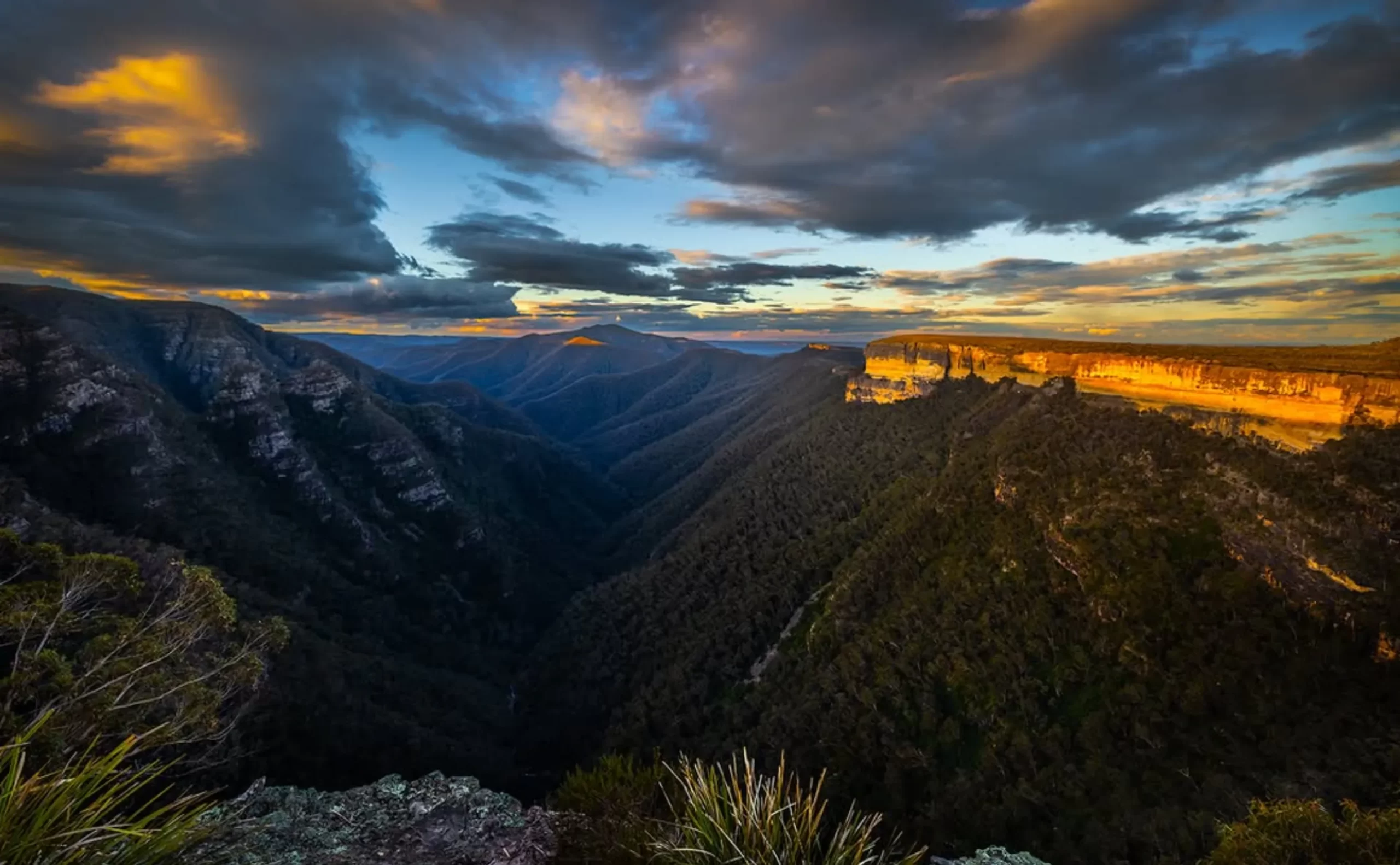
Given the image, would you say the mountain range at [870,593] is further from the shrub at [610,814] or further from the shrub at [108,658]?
the shrub at [108,658]

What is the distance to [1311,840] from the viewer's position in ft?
39.4

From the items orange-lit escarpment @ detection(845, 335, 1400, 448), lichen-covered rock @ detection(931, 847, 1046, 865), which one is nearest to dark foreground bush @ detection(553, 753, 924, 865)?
lichen-covered rock @ detection(931, 847, 1046, 865)

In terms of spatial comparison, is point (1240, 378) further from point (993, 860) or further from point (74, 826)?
point (74, 826)

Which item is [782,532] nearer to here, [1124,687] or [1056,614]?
[1056,614]

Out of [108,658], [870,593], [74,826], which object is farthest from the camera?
[870,593]

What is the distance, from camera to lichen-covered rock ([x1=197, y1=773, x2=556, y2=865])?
13094 millimetres

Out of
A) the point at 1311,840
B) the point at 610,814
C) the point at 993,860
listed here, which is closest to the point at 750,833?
the point at 610,814

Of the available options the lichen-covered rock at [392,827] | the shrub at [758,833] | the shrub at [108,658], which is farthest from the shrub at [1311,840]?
the shrub at [108,658]

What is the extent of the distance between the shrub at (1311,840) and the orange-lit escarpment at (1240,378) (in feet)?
116

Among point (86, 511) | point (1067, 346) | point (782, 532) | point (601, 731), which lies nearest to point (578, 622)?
point (601, 731)

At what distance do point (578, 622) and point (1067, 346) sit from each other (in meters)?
80.2

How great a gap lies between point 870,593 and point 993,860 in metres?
35.2

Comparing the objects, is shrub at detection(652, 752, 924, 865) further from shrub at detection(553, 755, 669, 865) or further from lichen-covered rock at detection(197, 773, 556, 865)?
lichen-covered rock at detection(197, 773, 556, 865)

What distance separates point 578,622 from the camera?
89.7 metres
